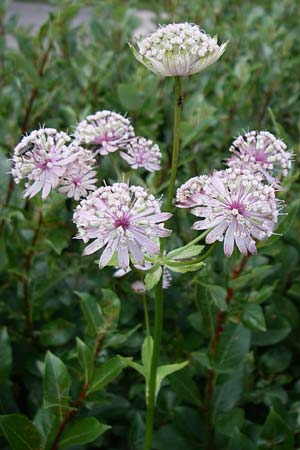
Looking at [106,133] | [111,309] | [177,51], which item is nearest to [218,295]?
[111,309]

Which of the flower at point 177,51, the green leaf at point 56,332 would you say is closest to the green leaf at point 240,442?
the green leaf at point 56,332

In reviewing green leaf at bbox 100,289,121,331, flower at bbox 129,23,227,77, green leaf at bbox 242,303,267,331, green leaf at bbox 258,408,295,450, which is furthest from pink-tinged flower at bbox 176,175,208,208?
green leaf at bbox 258,408,295,450

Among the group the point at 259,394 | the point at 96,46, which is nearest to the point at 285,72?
the point at 96,46

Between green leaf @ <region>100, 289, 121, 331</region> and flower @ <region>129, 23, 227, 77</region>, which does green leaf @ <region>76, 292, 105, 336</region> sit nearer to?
green leaf @ <region>100, 289, 121, 331</region>

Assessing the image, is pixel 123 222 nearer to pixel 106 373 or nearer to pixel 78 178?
pixel 78 178

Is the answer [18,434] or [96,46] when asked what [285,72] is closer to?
[96,46]
